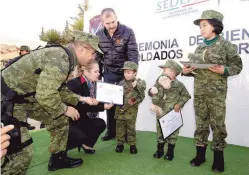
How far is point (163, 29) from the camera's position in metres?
4.61

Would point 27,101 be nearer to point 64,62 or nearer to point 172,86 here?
point 64,62

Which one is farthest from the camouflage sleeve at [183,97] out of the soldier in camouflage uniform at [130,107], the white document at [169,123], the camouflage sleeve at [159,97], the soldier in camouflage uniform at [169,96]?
the soldier in camouflage uniform at [130,107]

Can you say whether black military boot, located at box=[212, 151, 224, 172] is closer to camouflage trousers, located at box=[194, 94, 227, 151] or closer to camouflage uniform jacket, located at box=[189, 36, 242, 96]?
camouflage trousers, located at box=[194, 94, 227, 151]

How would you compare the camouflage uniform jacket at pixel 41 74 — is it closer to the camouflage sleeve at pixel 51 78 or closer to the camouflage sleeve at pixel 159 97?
the camouflage sleeve at pixel 51 78

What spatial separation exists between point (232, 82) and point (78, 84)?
2494mm

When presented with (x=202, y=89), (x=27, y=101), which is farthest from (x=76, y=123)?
(x=202, y=89)

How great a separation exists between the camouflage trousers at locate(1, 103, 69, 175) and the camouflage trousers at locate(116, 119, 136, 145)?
100 cm

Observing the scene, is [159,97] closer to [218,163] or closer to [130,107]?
[130,107]

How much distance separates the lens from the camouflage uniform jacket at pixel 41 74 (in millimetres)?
1849

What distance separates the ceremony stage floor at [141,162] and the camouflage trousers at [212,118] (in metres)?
0.34

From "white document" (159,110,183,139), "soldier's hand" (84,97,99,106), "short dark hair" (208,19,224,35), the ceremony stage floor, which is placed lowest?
the ceremony stage floor

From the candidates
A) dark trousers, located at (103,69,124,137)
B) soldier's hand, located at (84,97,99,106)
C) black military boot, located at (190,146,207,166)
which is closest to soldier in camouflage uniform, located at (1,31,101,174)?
soldier's hand, located at (84,97,99,106)

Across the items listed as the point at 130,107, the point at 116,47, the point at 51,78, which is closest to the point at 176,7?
the point at 116,47

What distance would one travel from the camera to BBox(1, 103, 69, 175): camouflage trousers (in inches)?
71.3
